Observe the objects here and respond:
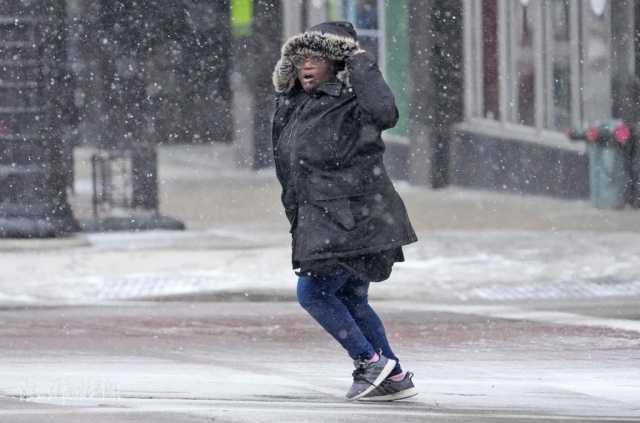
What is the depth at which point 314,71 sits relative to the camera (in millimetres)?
6527

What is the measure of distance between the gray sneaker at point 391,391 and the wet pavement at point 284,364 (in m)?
0.06

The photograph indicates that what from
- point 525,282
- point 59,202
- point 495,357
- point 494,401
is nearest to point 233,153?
point 59,202

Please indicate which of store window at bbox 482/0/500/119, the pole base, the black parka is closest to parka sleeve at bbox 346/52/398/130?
the black parka

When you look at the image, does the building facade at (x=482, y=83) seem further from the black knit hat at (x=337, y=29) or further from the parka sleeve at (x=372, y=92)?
the parka sleeve at (x=372, y=92)

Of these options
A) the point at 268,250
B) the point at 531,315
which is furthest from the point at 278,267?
the point at 531,315

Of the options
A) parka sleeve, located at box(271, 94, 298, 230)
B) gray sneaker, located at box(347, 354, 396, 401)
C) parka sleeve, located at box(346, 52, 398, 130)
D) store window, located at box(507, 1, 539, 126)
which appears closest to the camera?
parka sleeve, located at box(346, 52, 398, 130)

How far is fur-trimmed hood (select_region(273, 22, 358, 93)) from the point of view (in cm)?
650

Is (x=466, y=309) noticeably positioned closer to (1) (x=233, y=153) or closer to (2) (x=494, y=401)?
(2) (x=494, y=401)

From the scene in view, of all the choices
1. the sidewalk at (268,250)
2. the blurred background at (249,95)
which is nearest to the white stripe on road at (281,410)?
the sidewalk at (268,250)

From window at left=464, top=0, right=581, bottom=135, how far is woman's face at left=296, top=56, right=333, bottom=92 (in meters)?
10.1

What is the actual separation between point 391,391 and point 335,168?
986 millimetres

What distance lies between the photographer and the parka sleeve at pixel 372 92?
6.38 m

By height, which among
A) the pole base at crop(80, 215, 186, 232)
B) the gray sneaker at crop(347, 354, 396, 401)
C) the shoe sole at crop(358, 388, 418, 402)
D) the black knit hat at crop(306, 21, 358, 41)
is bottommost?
the pole base at crop(80, 215, 186, 232)

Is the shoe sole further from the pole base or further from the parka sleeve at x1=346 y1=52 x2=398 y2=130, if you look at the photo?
the pole base
